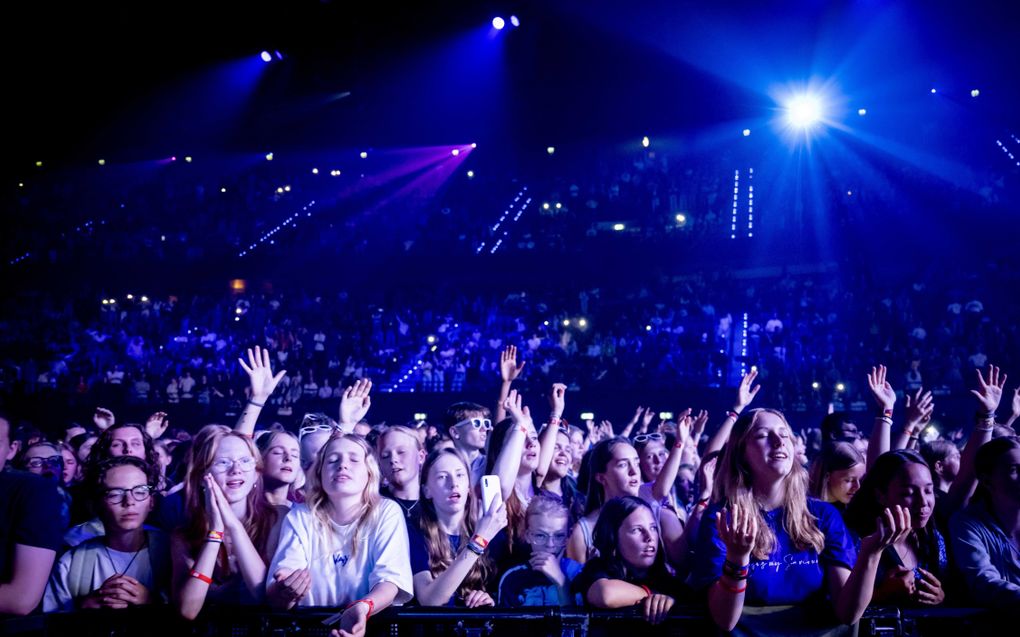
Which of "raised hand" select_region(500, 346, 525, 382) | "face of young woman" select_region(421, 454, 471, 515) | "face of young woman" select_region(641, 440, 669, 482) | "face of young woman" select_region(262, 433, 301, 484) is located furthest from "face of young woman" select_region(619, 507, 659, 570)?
"raised hand" select_region(500, 346, 525, 382)

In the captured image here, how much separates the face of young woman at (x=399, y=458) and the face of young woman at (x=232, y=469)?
0.72 m

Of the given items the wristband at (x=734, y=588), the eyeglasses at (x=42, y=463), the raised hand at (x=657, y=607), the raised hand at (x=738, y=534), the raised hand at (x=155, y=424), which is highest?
the raised hand at (x=155, y=424)

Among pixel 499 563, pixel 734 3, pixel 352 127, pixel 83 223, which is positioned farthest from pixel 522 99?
pixel 499 563

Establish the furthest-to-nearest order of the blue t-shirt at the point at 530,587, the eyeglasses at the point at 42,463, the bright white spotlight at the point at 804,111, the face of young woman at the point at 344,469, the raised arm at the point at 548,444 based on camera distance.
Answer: the bright white spotlight at the point at 804,111 → the eyeglasses at the point at 42,463 → the raised arm at the point at 548,444 → the blue t-shirt at the point at 530,587 → the face of young woman at the point at 344,469

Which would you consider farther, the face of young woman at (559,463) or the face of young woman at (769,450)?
the face of young woman at (559,463)

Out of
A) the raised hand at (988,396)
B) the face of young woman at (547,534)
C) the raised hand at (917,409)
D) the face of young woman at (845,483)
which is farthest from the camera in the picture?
the raised hand at (917,409)

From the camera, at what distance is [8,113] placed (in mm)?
16734

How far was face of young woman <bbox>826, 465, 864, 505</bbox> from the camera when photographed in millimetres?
3307

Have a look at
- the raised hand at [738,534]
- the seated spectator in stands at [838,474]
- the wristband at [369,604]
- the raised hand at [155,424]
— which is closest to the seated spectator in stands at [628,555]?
the raised hand at [738,534]

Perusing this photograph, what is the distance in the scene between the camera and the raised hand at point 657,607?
2443 millimetres

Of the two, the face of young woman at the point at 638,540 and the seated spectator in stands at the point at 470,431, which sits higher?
the seated spectator in stands at the point at 470,431

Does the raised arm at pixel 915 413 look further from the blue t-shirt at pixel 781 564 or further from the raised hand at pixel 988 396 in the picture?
the blue t-shirt at pixel 781 564

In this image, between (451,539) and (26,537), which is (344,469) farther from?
(26,537)

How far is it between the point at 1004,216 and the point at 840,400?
4787 mm
